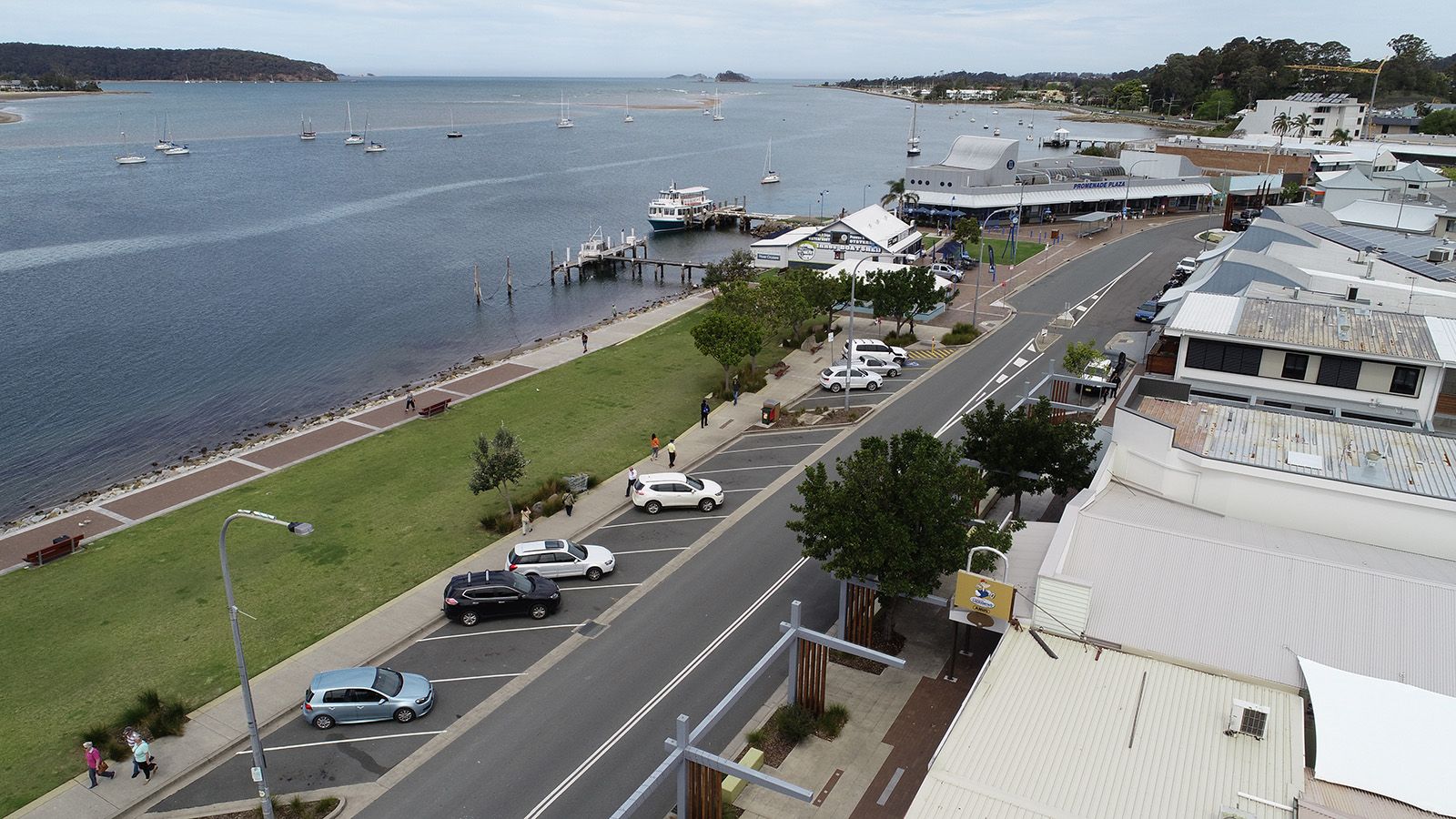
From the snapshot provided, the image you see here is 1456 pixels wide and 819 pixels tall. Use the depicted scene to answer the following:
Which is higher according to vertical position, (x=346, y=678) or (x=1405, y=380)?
(x=1405, y=380)

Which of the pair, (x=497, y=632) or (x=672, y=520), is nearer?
(x=497, y=632)

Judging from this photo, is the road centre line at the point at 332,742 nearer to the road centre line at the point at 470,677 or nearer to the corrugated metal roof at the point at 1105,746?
the road centre line at the point at 470,677

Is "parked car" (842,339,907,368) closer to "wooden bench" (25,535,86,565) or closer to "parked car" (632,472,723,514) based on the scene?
"parked car" (632,472,723,514)

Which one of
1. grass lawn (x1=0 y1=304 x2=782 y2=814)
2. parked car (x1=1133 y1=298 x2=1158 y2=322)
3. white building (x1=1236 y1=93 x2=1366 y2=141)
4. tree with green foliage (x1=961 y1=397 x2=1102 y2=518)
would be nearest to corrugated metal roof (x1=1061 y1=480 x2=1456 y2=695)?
tree with green foliage (x1=961 y1=397 x2=1102 y2=518)

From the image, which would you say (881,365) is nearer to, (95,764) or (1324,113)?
(95,764)

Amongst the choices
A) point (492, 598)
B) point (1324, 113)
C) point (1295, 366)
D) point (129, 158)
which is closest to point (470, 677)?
point (492, 598)

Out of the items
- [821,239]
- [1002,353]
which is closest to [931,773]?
[1002,353]

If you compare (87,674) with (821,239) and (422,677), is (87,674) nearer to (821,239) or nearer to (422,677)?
(422,677)
